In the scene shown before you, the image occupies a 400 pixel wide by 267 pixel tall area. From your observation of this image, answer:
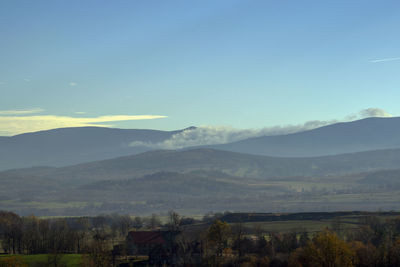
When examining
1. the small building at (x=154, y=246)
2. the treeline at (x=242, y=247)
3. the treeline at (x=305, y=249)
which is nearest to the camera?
the treeline at (x=305, y=249)

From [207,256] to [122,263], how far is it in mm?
17820

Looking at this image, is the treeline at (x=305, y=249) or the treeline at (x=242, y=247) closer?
the treeline at (x=305, y=249)

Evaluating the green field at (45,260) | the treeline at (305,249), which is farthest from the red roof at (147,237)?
the green field at (45,260)

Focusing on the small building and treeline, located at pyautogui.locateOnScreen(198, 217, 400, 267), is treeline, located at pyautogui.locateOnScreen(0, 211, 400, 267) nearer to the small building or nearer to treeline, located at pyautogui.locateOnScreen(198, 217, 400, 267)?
treeline, located at pyautogui.locateOnScreen(198, 217, 400, 267)

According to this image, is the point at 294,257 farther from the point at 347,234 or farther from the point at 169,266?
the point at 347,234

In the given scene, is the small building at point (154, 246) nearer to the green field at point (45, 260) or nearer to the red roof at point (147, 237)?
the red roof at point (147, 237)

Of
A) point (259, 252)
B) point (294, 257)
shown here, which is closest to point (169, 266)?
point (259, 252)

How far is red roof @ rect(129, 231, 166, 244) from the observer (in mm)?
144875

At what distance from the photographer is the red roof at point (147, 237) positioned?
475 ft

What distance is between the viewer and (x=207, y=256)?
121062mm

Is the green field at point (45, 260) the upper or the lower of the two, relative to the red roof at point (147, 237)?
lower

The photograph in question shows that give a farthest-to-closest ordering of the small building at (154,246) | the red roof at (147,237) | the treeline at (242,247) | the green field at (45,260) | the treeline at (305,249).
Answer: the red roof at (147,237) → the small building at (154,246) → the green field at (45,260) → the treeline at (242,247) → the treeline at (305,249)

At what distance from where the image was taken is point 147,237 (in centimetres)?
14762

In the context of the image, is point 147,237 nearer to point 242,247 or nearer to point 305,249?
point 242,247
